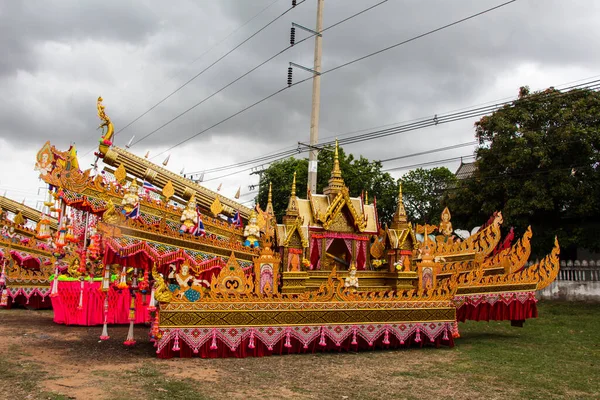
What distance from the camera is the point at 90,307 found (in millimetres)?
13305

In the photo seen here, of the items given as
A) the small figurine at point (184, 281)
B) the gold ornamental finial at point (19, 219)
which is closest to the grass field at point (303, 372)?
the small figurine at point (184, 281)

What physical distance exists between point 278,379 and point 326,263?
443 cm

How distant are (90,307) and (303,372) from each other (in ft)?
25.9

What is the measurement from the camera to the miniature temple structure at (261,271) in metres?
8.80

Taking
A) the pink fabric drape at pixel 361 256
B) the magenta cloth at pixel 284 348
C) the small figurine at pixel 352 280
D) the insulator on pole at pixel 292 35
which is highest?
the insulator on pole at pixel 292 35

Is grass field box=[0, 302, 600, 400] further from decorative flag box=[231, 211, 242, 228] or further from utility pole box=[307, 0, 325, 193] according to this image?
utility pole box=[307, 0, 325, 193]

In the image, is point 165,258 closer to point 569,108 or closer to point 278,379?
point 278,379

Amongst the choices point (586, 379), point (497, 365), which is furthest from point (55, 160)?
point (586, 379)

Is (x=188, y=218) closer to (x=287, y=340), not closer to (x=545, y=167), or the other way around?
(x=287, y=340)

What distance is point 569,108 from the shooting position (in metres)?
19.1

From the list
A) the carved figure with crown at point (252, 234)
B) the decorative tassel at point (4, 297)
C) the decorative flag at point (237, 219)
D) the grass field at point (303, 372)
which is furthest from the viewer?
the decorative tassel at point (4, 297)

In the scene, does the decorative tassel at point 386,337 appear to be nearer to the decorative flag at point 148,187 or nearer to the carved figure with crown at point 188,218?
the carved figure with crown at point 188,218

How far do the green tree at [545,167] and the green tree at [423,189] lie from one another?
40.8 feet

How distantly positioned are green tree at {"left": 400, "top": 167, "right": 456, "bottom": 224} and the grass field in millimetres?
22722
